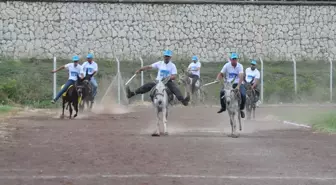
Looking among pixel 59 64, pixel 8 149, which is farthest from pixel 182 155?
pixel 59 64

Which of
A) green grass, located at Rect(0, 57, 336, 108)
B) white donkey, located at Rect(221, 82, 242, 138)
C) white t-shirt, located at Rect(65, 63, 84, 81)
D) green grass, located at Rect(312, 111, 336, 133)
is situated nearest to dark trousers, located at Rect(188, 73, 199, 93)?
green grass, located at Rect(0, 57, 336, 108)

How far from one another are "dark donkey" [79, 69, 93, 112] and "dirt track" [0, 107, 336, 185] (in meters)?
2.72

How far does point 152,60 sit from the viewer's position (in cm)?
3575

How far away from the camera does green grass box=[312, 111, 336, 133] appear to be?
20516 mm

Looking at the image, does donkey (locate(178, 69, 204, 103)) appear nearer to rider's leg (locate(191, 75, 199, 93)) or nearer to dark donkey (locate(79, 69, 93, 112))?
rider's leg (locate(191, 75, 199, 93))

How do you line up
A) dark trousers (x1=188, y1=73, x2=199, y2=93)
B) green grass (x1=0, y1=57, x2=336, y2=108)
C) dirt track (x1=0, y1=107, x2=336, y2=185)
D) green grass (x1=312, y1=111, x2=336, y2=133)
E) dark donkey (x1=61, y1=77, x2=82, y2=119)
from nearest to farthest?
dirt track (x1=0, y1=107, x2=336, y2=185)
green grass (x1=312, y1=111, x2=336, y2=133)
dark donkey (x1=61, y1=77, x2=82, y2=119)
green grass (x1=0, y1=57, x2=336, y2=108)
dark trousers (x1=188, y1=73, x2=199, y2=93)

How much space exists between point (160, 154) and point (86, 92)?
11.3m

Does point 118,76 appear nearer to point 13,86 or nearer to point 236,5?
point 13,86

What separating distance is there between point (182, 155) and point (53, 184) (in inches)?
156

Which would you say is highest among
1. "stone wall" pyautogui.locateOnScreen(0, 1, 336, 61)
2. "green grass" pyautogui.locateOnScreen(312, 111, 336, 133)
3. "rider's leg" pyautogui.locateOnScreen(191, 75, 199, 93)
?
"stone wall" pyautogui.locateOnScreen(0, 1, 336, 61)

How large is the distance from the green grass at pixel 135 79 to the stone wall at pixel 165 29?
662 millimetres

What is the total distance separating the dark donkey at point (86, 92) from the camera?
24.9 meters

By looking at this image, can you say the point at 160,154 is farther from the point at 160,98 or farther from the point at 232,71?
the point at 232,71

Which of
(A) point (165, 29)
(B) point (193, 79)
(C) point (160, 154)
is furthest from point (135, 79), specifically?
(C) point (160, 154)
